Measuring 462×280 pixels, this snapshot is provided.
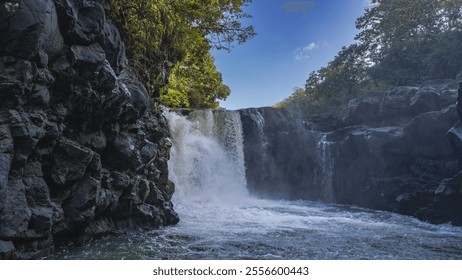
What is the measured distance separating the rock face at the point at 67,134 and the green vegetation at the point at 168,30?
1.39 metres

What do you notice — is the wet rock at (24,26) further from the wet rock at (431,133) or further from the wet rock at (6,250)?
the wet rock at (431,133)

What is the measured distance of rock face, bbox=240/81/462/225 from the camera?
18.0 meters

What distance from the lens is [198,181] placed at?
19312mm

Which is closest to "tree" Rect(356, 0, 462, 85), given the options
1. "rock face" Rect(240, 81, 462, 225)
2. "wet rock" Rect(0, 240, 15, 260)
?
"rock face" Rect(240, 81, 462, 225)

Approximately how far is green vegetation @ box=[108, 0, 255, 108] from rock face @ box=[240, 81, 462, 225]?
8.92 metres

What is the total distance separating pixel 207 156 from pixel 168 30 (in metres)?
9.09

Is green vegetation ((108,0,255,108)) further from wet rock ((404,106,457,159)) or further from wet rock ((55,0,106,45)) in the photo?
wet rock ((404,106,457,159))

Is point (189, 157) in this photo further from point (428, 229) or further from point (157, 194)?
point (428, 229)

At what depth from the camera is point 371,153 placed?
842 inches

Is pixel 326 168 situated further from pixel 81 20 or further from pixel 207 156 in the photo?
pixel 81 20

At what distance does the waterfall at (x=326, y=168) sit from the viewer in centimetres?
2322

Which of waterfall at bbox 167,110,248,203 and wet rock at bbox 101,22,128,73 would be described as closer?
wet rock at bbox 101,22,128,73

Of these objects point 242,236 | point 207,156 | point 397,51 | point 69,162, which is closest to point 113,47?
point 69,162
